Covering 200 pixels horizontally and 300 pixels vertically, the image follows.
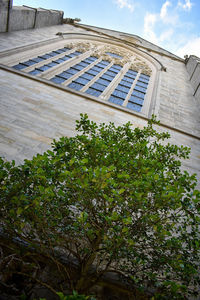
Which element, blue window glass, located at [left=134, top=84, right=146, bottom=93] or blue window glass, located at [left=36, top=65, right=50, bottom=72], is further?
blue window glass, located at [left=134, top=84, right=146, bottom=93]

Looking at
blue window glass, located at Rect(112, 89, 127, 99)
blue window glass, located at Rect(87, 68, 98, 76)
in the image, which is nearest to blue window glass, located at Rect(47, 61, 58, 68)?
blue window glass, located at Rect(87, 68, 98, 76)

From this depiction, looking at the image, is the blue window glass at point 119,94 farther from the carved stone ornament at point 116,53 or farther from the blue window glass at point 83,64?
the carved stone ornament at point 116,53

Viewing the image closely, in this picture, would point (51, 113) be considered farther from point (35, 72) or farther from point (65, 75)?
point (65, 75)

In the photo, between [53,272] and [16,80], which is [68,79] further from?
[53,272]

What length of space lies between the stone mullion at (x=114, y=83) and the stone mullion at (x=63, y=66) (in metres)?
2.47

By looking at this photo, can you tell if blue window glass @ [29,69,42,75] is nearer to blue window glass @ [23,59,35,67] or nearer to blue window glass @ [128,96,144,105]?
blue window glass @ [23,59,35,67]

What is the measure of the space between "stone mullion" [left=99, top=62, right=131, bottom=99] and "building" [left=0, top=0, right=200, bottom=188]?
0.07 meters

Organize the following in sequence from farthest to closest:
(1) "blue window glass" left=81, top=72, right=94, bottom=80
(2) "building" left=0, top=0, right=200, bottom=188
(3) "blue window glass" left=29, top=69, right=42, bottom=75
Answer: (1) "blue window glass" left=81, top=72, right=94, bottom=80 → (3) "blue window glass" left=29, top=69, right=42, bottom=75 → (2) "building" left=0, top=0, right=200, bottom=188

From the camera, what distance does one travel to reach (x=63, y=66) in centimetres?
1091

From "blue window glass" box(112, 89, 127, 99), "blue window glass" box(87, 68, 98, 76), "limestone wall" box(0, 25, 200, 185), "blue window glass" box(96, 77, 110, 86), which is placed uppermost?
"blue window glass" box(87, 68, 98, 76)

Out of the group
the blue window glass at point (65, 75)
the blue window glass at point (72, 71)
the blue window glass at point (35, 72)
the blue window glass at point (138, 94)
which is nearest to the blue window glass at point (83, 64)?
the blue window glass at point (72, 71)

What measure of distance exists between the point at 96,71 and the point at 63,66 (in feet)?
6.21

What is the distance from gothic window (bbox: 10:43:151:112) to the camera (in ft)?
31.1

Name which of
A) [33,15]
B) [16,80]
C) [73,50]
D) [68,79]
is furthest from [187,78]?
[16,80]
